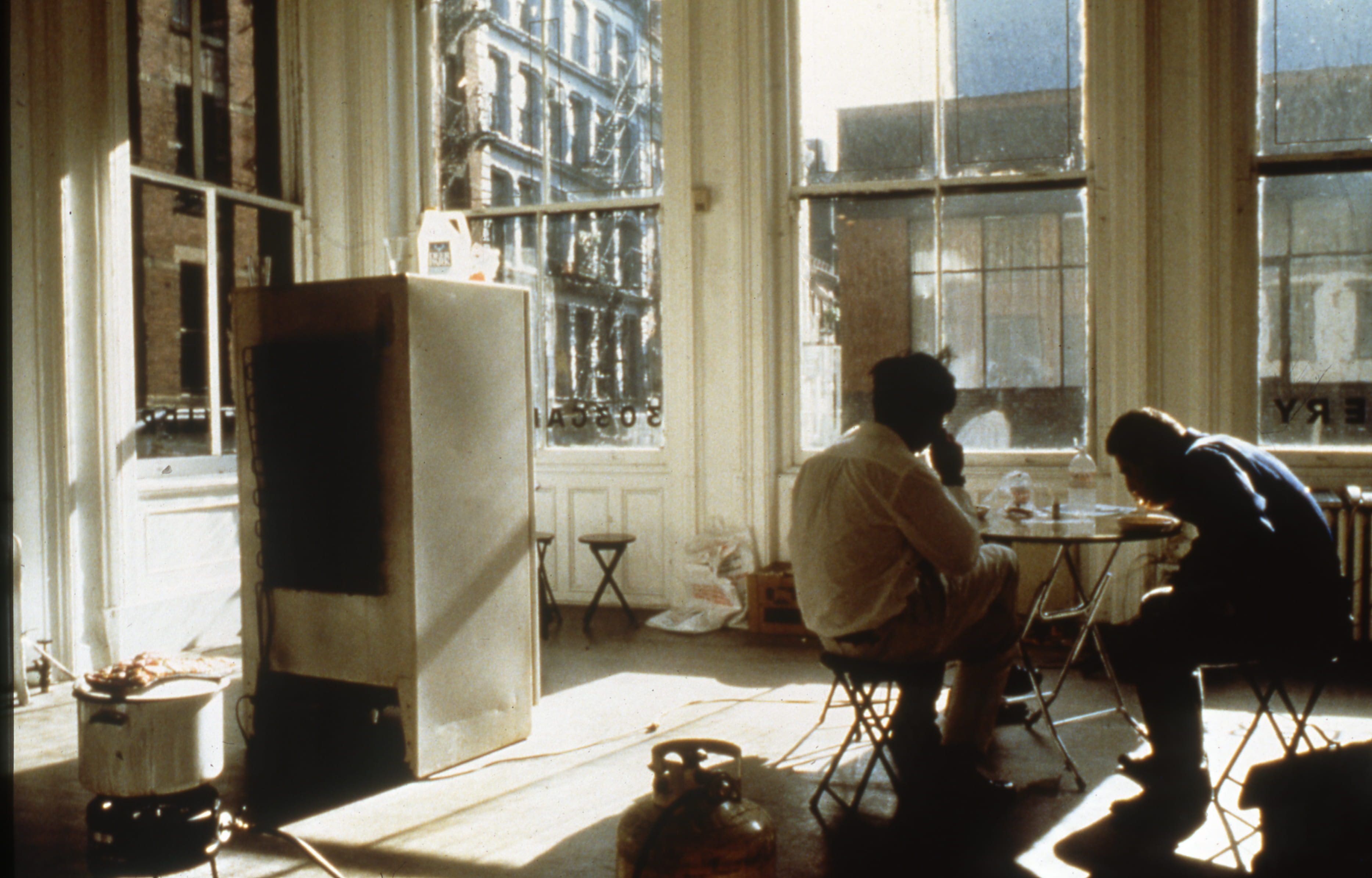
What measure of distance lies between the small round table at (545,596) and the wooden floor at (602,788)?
1.17m

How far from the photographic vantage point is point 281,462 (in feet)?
12.7

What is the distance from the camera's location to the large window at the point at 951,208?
229 inches

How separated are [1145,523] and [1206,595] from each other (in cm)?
65

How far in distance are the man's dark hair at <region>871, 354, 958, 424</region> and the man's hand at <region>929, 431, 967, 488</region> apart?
441 mm

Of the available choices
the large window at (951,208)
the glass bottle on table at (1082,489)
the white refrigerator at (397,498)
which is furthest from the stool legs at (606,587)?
the glass bottle on table at (1082,489)

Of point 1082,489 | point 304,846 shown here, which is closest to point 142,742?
point 304,846

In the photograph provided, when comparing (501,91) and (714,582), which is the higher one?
(501,91)

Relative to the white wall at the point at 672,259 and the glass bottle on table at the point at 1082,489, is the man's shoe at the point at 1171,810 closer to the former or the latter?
the glass bottle on table at the point at 1082,489

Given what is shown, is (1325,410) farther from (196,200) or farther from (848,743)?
(196,200)

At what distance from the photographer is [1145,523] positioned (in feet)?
12.0

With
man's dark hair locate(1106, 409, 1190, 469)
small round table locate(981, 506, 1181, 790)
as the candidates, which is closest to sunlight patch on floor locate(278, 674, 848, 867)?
small round table locate(981, 506, 1181, 790)

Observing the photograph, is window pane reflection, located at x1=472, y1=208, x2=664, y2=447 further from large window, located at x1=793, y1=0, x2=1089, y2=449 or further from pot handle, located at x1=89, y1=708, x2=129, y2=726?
pot handle, located at x1=89, y1=708, x2=129, y2=726

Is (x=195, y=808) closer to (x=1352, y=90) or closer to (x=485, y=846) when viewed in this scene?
(x=485, y=846)

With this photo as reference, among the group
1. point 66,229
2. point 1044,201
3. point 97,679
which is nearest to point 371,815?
point 97,679
